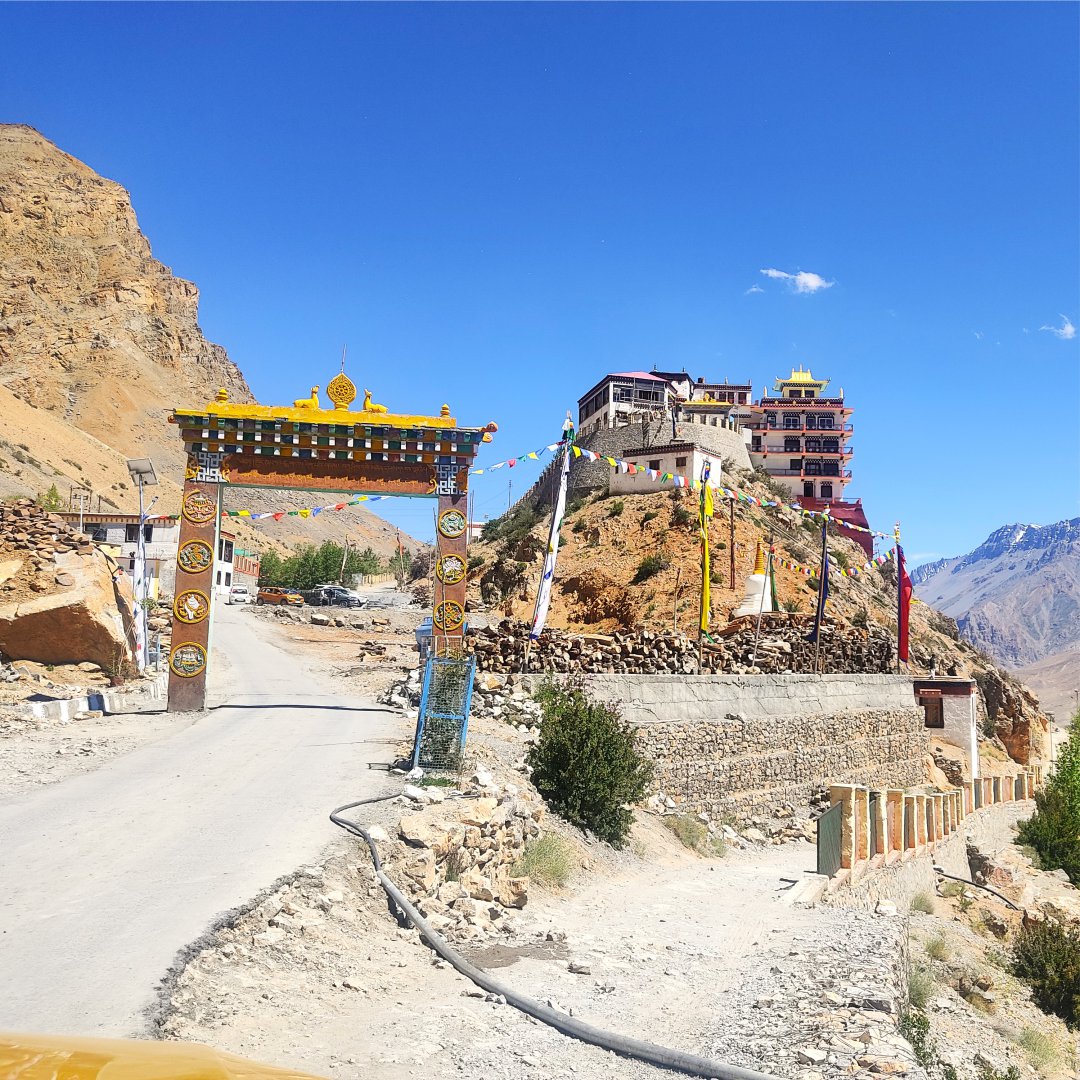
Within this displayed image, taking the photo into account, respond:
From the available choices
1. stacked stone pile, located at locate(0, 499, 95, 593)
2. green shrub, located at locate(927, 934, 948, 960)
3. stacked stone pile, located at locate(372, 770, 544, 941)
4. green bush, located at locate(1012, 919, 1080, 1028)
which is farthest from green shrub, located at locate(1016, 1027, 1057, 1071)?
stacked stone pile, located at locate(0, 499, 95, 593)

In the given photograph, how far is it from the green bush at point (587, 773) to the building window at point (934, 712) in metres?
20.5

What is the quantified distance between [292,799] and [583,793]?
4674 mm

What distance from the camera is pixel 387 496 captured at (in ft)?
58.2

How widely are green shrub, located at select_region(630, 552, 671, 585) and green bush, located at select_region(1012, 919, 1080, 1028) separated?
26111 millimetres

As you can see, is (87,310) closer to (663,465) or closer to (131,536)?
(131,536)

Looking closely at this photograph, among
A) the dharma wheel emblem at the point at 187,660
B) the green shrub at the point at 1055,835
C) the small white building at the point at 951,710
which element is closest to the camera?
the dharma wheel emblem at the point at 187,660

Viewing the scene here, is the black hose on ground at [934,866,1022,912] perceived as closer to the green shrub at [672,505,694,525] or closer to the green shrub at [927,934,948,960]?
the green shrub at [927,934,948,960]

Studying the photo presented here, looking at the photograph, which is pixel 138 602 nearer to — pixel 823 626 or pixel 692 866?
pixel 692 866

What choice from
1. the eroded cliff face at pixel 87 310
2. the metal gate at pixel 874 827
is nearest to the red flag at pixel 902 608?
the metal gate at pixel 874 827

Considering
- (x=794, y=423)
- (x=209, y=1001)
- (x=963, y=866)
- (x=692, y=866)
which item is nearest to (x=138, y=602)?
(x=692, y=866)

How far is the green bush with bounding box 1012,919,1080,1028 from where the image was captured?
1472 centimetres

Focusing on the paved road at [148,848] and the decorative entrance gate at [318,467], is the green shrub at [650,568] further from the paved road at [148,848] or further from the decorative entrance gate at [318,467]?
the paved road at [148,848]

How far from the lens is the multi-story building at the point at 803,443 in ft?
229

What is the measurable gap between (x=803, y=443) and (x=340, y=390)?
5876 centimetres
